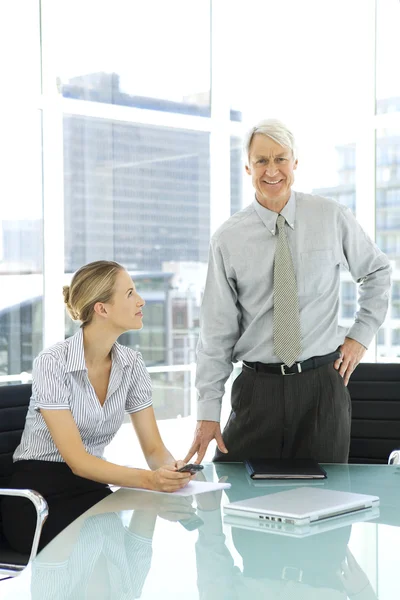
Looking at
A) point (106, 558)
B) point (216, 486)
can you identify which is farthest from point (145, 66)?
point (106, 558)

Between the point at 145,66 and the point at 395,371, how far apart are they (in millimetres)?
3330

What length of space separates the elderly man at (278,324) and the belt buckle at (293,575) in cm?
105

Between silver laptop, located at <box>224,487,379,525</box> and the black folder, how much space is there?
0.20 meters

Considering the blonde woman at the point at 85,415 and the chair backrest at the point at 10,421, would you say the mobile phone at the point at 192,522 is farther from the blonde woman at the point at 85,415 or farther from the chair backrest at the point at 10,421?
the chair backrest at the point at 10,421

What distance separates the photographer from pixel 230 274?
105 inches

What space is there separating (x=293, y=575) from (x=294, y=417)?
1.15 meters

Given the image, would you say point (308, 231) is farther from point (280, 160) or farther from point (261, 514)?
point (261, 514)

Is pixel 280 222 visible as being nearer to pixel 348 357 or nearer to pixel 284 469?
pixel 348 357

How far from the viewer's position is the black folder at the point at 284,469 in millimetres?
2164

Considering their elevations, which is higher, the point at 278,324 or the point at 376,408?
the point at 278,324

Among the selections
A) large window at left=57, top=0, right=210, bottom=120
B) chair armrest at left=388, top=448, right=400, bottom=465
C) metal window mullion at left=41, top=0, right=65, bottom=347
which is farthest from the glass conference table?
large window at left=57, top=0, right=210, bottom=120

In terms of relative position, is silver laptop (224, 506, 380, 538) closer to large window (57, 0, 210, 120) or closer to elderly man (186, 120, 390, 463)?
elderly man (186, 120, 390, 463)

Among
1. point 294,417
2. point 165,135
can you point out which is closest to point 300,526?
point 294,417

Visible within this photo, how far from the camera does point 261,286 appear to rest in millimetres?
2648
